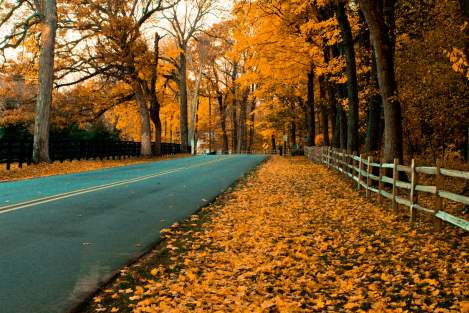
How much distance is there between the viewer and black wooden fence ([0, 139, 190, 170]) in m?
23.7

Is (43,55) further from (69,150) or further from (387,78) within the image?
(387,78)

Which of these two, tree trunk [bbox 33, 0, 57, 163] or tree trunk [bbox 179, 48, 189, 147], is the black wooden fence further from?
tree trunk [bbox 179, 48, 189, 147]

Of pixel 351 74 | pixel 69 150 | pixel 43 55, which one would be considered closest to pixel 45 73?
pixel 43 55

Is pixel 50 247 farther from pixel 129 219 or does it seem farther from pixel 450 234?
pixel 450 234

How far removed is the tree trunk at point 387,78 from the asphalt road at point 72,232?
18.8 feet

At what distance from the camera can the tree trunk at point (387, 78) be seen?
14797 mm

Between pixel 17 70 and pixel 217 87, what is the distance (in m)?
45.4

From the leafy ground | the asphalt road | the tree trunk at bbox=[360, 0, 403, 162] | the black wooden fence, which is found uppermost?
the tree trunk at bbox=[360, 0, 403, 162]

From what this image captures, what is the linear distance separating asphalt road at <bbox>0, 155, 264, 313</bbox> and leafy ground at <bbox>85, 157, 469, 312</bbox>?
0.37 m

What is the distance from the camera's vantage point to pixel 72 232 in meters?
8.38

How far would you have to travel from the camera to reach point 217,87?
7231 cm

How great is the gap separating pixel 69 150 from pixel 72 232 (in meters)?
23.0

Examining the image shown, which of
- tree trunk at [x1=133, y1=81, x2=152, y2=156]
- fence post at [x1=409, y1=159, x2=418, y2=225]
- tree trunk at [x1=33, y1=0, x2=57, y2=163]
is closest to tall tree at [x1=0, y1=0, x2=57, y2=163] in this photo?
tree trunk at [x1=33, y1=0, x2=57, y2=163]

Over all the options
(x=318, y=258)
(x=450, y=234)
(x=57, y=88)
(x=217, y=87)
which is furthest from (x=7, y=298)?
(x=217, y=87)
